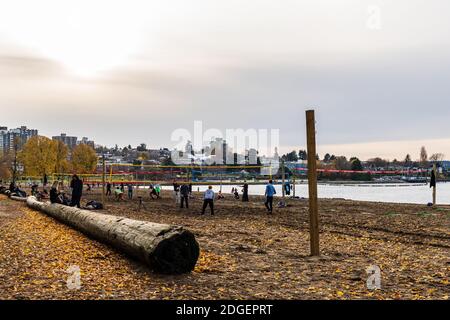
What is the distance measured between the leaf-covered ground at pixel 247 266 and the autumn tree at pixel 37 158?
76433mm

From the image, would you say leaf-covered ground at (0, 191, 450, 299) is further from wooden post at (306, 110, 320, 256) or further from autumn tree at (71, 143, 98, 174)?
autumn tree at (71, 143, 98, 174)

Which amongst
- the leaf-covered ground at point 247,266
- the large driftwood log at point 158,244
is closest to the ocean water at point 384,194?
the leaf-covered ground at point 247,266

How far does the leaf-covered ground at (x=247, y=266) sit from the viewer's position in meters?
8.27

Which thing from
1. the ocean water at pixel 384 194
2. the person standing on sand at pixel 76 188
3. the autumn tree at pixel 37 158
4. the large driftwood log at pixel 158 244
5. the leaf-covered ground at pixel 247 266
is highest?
the autumn tree at pixel 37 158

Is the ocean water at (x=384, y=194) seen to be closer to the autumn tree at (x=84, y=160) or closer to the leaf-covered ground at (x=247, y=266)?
the autumn tree at (x=84, y=160)

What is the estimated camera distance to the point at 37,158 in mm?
90562

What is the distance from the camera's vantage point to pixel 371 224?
2106cm

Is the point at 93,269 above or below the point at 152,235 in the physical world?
below

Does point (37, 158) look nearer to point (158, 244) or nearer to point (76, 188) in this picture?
point (76, 188)

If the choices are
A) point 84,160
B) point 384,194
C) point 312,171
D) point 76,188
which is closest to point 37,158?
point 84,160

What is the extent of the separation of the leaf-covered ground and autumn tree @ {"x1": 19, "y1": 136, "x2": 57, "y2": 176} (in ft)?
251
